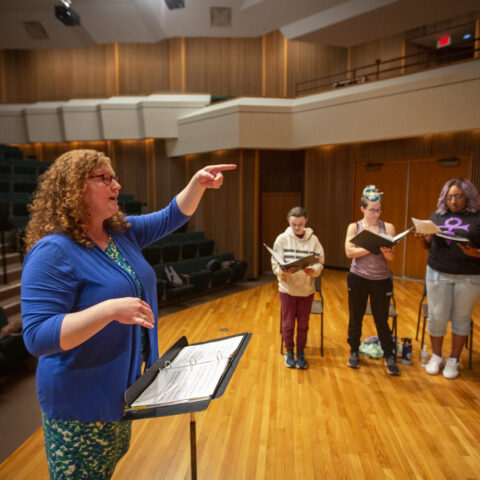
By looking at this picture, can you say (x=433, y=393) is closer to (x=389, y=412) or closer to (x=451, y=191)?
(x=389, y=412)

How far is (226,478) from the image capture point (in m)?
1.95

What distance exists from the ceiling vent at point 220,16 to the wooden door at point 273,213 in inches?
152

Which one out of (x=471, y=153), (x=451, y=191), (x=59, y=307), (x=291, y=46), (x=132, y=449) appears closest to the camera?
(x=59, y=307)

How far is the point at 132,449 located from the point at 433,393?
2.14 meters

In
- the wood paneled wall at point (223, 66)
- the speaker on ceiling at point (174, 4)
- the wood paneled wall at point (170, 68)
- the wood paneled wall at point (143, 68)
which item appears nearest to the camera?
the speaker on ceiling at point (174, 4)

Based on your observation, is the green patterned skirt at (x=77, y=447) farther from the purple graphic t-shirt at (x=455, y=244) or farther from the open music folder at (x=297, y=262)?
the purple graphic t-shirt at (x=455, y=244)

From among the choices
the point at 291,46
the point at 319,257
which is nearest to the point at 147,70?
the point at 291,46

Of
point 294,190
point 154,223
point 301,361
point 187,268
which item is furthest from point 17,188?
point 154,223

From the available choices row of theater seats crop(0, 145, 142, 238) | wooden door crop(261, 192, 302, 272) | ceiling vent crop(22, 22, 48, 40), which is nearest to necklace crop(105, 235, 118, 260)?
row of theater seats crop(0, 145, 142, 238)

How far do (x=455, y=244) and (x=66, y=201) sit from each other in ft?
8.76

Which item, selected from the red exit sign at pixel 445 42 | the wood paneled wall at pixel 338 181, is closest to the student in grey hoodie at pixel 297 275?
the wood paneled wall at pixel 338 181

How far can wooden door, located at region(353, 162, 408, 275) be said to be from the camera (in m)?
6.61

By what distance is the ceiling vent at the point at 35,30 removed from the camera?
870 centimetres

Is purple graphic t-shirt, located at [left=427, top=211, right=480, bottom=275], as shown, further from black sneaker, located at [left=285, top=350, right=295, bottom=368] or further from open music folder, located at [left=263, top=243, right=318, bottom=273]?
black sneaker, located at [left=285, top=350, right=295, bottom=368]
